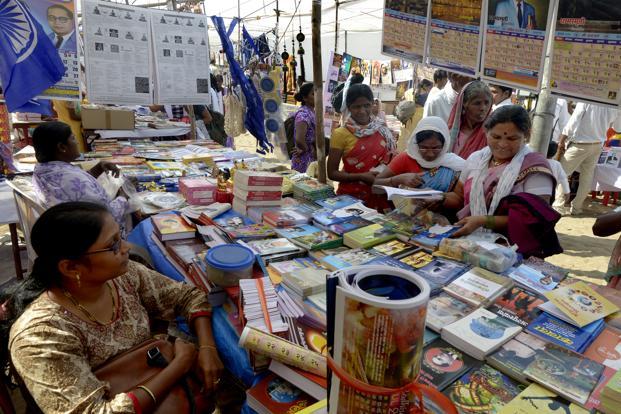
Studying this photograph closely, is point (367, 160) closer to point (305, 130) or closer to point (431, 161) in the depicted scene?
point (431, 161)

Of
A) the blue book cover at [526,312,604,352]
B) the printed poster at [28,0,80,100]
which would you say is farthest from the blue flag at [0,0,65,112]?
the blue book cover at [526,312,604,352]

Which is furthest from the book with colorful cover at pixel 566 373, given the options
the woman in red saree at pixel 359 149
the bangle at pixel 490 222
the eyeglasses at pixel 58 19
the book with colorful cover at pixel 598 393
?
the eyeglasses at pixel 58 19

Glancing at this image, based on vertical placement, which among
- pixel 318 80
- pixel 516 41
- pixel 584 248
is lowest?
pixel 584 248

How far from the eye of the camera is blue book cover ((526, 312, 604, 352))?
125cm

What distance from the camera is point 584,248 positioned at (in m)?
4.84

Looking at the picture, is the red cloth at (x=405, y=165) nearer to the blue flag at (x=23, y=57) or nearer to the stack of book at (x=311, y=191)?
the stack of book at (x=311, y=191)

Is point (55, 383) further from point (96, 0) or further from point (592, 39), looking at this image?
point (96, 0)

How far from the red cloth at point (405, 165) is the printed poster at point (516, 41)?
0.70 metres

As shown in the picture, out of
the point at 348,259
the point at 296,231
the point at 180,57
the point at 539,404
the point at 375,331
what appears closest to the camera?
the point at 375,331

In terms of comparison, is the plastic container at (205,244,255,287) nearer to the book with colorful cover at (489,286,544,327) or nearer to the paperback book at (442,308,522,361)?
the paperback book at (442,308,522,361)

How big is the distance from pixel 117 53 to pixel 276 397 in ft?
14.4

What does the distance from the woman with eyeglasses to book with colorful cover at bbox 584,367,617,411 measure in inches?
47.2

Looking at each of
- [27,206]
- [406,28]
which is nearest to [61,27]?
[27,206]

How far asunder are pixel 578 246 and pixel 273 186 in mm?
4416
